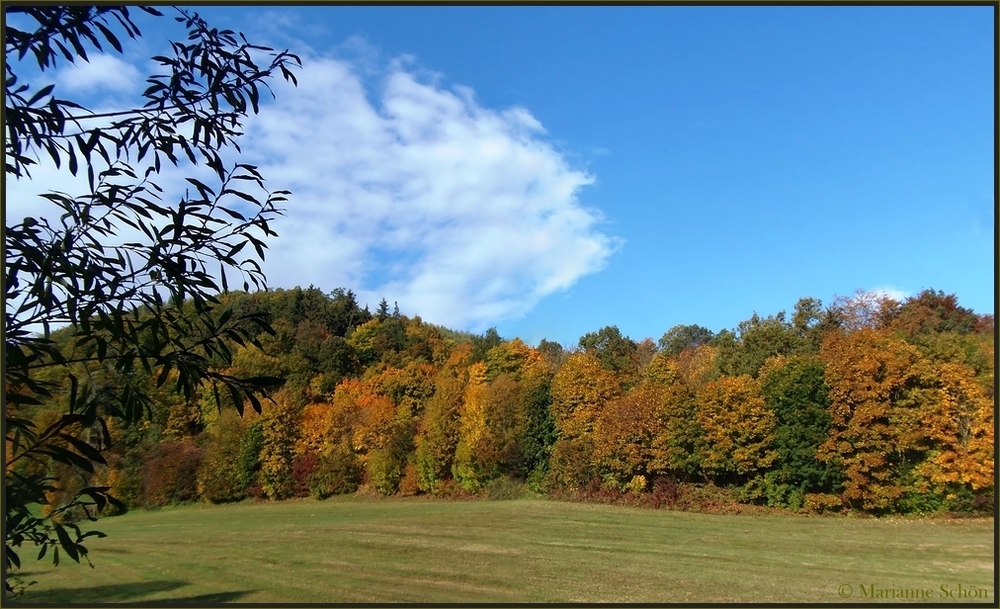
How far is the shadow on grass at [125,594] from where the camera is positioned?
14.4 meters

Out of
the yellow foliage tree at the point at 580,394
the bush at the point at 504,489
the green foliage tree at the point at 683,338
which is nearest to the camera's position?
the yellow foliage tree at the point at 580,394

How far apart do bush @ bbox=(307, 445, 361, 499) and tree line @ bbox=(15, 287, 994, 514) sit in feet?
0.34

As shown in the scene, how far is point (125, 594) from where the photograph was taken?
1548 centimetres

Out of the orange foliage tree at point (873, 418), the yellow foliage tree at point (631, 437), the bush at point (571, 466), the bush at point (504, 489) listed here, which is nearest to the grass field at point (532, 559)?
the orange foliage tree at point (873, 418)

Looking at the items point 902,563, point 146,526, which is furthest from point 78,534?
point 146,526

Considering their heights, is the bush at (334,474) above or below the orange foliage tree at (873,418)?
below

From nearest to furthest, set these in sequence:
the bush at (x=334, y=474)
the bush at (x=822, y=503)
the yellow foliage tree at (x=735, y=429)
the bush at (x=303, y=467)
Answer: the bush at (x=822, y=503)
the yellow foliage tree at (x=735, y=429)
the bush at (x=334, y=474)
the bush at (x=303, y=467)

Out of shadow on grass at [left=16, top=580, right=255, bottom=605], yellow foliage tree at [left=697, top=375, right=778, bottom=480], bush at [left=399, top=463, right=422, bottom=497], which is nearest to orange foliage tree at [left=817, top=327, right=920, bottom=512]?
yellow foliage tree at [left=697, top=375, right=778, bottom=480]

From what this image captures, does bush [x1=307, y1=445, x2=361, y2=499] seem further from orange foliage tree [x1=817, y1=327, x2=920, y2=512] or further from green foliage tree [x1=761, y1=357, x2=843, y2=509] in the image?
orange foliage tree [x1=817, y1=327, x2=920, y2=512]

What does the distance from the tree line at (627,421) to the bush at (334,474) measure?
0.34 feet

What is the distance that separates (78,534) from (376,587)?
13887mm

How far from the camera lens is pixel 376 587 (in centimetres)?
1517

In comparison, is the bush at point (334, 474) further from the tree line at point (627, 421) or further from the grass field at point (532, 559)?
the grass field at point (532, 559)

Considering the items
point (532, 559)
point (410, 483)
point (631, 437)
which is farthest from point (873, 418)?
point (410, 483)
